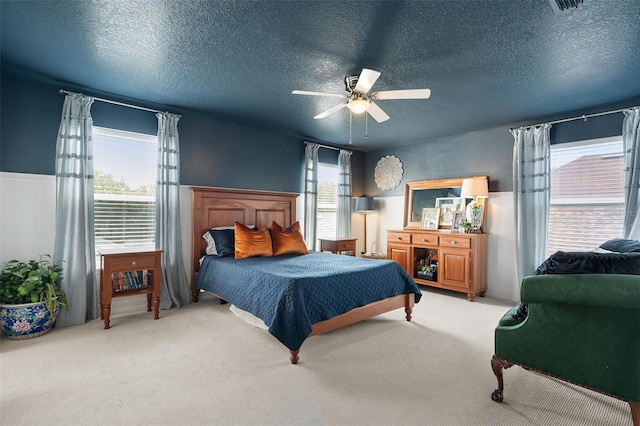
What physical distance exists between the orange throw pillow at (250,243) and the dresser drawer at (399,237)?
7.79ft

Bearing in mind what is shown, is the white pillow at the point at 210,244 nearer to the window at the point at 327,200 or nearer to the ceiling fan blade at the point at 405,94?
the window at the point at 327,200

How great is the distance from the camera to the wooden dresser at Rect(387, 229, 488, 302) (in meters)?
4.52

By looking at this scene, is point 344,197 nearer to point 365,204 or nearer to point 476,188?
point 365,204

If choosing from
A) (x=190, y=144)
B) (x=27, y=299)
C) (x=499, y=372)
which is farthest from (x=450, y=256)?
(x=27, y=299)

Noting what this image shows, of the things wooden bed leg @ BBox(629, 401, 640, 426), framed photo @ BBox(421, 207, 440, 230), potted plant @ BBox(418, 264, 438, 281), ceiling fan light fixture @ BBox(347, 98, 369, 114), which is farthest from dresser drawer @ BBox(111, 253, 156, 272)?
framed photo @ BBox(421, 207, 440, 230)

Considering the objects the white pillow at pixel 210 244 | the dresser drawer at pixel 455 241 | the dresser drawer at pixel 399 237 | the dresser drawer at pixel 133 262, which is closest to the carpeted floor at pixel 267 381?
the dresser drawer at pixel 133 262

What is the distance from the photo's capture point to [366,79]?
2.45 m

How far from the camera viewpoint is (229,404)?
2014 millimetres

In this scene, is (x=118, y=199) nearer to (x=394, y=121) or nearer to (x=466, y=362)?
(x=394, y=121)

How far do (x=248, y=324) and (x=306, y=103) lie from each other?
108 inches

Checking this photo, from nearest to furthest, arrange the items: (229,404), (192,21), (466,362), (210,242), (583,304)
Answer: (583,304) → (229,404) → (192,21) → (466,362) → (210,242)

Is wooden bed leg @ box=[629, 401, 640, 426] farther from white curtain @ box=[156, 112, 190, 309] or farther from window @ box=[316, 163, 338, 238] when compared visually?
window @ box=[316, 163, 338, 238]

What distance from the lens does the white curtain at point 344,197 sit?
607cm

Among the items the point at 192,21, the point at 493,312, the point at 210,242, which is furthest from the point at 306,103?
the point at 493,312
